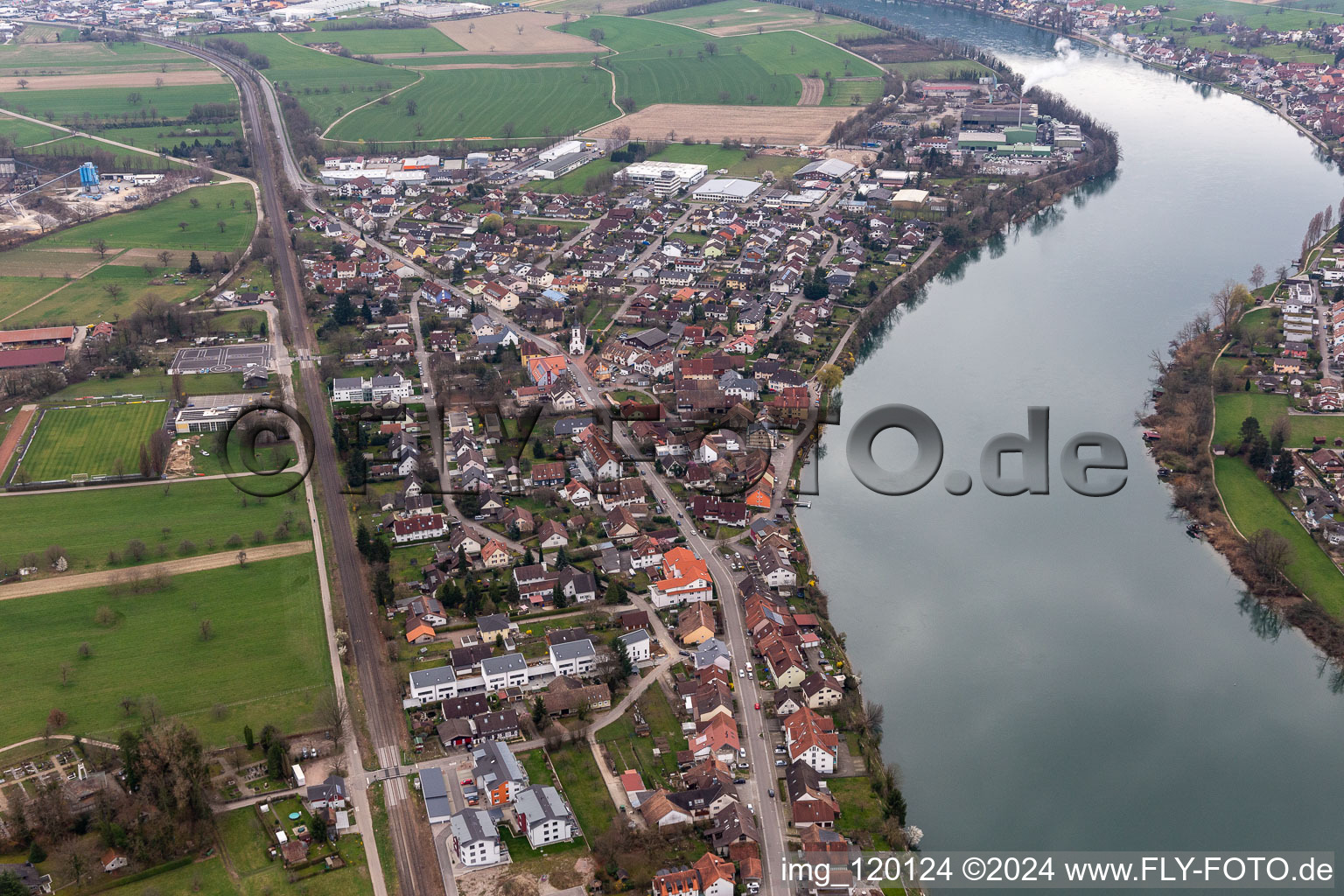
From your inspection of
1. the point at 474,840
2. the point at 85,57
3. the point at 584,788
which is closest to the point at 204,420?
the point at 584,788

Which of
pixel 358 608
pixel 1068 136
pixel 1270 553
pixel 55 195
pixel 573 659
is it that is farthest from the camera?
pixel 1068 136

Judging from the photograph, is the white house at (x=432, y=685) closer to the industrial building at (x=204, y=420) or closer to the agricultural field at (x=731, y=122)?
the industrial building at (x=204, y=420)

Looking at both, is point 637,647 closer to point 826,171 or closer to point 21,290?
point 21,290

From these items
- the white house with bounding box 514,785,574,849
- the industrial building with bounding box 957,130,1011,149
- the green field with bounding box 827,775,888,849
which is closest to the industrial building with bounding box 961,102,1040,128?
the industrial building with bounding box 957,130,1011,149

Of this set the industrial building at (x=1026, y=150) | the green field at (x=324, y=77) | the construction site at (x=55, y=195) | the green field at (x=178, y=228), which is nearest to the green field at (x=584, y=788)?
the green field at (x=178, y=228)

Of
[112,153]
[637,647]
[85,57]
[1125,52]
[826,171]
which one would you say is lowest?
[637,647]
